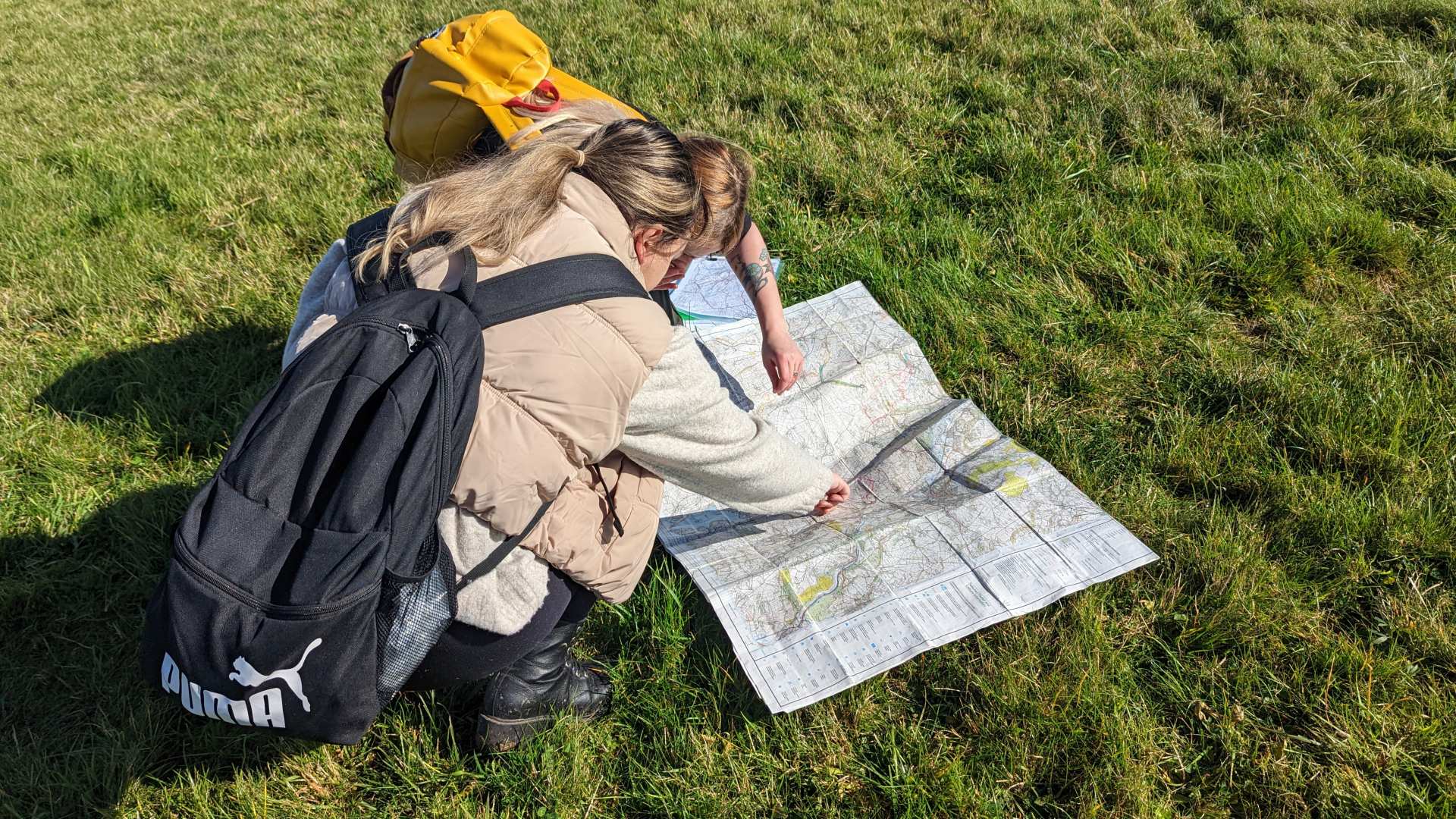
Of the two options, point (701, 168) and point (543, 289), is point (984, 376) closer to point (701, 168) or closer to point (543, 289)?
point (701, 168)

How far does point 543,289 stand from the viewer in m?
1.44

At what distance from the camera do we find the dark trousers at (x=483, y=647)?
170 cm

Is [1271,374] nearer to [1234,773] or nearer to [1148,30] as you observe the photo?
[1234,773]

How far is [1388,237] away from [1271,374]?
900 mm

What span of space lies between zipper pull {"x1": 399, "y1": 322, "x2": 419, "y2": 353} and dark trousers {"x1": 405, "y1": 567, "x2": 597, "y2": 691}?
1.99ft

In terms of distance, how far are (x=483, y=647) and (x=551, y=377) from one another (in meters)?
0.64

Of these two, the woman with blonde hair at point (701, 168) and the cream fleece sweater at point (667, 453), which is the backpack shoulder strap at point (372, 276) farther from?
the woman with blonde hair at point (701, 168)

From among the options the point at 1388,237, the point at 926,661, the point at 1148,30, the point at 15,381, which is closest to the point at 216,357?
the point at 15,381

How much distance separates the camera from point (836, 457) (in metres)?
2.62

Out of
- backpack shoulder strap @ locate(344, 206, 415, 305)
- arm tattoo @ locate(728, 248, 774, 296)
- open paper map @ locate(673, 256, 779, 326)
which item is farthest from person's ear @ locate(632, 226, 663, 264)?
open paper map @ locate(673, 256, 779, 326)

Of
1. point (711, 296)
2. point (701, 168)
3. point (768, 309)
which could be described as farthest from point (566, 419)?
point (711, 296)

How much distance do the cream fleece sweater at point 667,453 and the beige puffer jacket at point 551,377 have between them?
0.04m

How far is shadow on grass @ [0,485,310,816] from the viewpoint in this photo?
6.30ft

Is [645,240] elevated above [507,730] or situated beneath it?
elevated above
